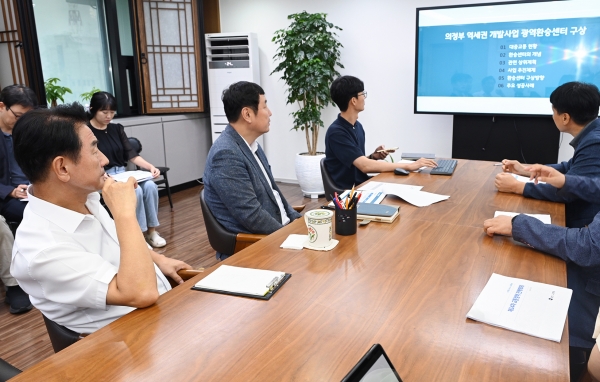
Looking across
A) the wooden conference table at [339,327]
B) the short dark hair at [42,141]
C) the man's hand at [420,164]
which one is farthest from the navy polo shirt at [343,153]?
the short dark hair at [42,141]

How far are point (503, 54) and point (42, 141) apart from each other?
4.08 meters

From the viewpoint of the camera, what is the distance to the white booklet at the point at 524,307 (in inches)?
41.9

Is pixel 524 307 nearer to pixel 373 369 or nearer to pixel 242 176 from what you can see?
pixel 373 369

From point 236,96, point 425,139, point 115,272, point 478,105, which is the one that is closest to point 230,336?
point 115,272

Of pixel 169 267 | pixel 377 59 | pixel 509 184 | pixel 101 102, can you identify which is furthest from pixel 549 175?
pixel 377 59

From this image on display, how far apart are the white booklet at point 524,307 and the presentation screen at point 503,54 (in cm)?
343

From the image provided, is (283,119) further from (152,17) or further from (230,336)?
(230,336)

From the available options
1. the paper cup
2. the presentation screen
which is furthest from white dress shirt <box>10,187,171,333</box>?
the presentation screen

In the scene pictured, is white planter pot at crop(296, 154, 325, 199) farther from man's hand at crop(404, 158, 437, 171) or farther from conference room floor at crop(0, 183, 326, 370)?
man's hand at crop(404, 158, 437, 171)

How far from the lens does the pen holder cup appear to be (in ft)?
5.58

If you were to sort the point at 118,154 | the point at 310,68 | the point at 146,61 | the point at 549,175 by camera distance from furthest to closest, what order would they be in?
the point at 146,61
the point at 310,68
the point at 118,154
the point at 549,175

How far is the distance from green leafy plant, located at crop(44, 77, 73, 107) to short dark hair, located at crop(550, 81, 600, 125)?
14.6ft

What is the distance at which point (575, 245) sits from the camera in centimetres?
143

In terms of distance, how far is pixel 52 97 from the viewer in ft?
15.2
